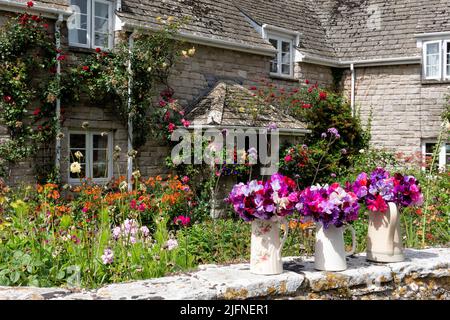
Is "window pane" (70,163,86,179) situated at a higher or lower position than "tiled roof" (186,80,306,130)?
lower

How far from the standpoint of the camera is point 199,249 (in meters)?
6.96

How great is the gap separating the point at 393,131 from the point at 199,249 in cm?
1147

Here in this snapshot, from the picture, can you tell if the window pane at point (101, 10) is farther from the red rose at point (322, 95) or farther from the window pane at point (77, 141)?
the red rose at point (322, 95)

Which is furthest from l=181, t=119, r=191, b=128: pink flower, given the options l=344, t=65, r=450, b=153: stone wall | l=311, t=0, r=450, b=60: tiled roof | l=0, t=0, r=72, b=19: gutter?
l=311, t=0, r=450, b=60: tiled roof

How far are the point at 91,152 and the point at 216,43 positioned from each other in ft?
13.1

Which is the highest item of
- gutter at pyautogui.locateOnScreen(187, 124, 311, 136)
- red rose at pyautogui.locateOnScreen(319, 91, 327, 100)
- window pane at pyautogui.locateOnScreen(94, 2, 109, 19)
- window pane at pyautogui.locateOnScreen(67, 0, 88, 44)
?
window pane at pyautogui.locateOnScreen(94, 2, 109, 19)

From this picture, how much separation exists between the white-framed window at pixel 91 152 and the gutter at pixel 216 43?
2269 mm

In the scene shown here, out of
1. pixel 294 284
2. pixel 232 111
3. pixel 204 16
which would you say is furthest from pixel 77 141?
pixel 294 284

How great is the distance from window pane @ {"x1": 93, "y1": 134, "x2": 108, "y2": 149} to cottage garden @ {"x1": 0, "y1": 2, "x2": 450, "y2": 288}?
453mm

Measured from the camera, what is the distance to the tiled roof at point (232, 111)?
12.0m

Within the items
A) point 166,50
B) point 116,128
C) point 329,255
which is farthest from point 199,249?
point 166,50

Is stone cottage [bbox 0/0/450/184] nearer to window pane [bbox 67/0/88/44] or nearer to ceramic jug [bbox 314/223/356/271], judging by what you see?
window pane [bbox 67/0/88/44]

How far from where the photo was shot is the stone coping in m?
3.27

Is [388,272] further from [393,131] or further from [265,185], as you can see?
[393,131]
